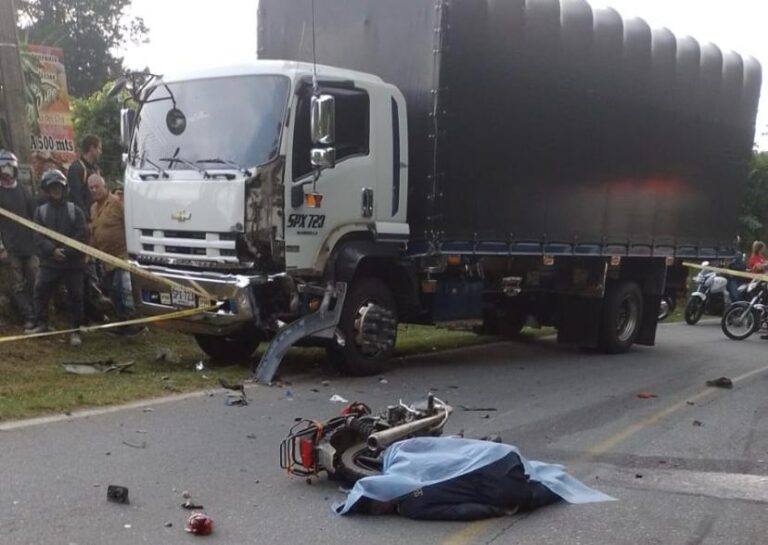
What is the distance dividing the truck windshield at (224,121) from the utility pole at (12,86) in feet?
7.03

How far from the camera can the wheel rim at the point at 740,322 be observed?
15.0 m

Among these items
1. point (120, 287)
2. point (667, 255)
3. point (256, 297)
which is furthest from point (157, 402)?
point (667, 255)

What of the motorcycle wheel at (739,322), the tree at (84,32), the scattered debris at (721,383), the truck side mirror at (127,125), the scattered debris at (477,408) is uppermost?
the tree at (84,32)

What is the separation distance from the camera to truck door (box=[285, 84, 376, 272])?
834 cm

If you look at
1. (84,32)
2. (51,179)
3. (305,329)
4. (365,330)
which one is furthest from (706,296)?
(84,32)

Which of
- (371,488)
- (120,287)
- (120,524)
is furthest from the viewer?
(120,287)

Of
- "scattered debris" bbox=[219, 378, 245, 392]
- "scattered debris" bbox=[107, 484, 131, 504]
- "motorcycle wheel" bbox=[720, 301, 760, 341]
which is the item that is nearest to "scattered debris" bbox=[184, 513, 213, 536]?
"scattered debris" bbox=[107, 484, 131, 504]

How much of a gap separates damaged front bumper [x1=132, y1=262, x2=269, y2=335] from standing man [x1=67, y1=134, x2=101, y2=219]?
1.77 metres

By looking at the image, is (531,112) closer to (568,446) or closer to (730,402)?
(730,402)

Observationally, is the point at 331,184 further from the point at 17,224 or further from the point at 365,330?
the point at 17,224

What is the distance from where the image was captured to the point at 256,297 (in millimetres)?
8328

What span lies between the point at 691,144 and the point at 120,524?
34.6 feet

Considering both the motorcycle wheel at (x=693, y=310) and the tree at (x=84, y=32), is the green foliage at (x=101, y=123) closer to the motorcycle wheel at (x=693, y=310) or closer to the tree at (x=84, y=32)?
the motorcycle wheel at (x=693, y=310)

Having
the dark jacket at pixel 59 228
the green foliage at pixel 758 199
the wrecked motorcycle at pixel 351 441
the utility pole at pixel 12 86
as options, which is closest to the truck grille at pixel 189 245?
the dark jacket at pixel 59 228
